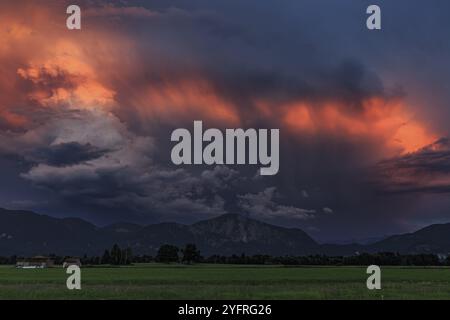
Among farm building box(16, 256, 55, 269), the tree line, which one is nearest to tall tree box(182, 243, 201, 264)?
the tree line

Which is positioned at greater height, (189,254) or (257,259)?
(189,254)

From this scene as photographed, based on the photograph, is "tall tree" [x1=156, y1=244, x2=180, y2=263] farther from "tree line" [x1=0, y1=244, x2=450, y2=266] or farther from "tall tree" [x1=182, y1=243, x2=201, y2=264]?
"tall tree" [x1=182, y1=243, x2=201, y2=264]

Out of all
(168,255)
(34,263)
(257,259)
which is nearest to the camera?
(34,263)

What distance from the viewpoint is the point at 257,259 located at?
601ft

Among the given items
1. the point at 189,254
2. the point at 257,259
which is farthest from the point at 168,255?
the point at 257,259

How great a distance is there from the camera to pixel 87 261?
600 ft

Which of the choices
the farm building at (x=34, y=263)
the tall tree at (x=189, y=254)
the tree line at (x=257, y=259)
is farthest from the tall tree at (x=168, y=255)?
the farm building at (x=34, y=263)

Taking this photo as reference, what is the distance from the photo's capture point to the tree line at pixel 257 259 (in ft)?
596

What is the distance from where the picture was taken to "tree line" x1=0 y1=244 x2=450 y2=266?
7156 inches

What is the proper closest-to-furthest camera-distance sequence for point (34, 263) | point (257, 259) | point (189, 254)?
point (34, 263), point (257, 259), point (189, 254)

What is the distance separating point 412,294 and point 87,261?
144 meters

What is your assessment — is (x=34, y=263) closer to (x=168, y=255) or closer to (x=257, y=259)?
Result: (x=168, y=255)
